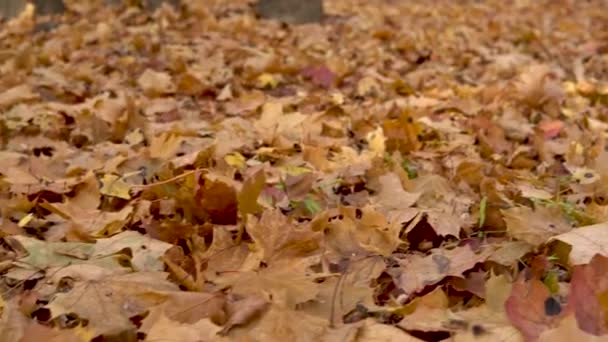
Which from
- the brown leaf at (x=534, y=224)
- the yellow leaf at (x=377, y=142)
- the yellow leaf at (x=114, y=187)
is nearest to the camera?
the brown leaf at (x=534, y=224)

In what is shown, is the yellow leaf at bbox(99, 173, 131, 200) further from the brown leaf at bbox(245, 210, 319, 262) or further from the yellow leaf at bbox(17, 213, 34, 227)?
the brown leaf at bbox(245, 210, 319, 262)

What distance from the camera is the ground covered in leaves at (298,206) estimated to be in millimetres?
1157

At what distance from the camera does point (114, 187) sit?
171 centimetres

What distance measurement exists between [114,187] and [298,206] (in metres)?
0.37

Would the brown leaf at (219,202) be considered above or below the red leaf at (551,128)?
above

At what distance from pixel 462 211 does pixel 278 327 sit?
60cm

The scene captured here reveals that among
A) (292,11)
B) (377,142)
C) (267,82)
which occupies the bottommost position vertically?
(292,11)

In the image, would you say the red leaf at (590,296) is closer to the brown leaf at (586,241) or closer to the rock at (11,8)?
the brown leaf at (586,241)

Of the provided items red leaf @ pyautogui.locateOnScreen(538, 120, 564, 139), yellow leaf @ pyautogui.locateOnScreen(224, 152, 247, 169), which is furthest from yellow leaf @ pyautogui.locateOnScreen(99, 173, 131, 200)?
red leaf @ pyautogui.locateOnScreen(538, 120, 564, 139)

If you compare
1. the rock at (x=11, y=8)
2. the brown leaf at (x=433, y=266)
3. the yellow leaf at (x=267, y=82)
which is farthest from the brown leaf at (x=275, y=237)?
the rock at (x=11, y=8)

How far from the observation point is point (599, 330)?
41.3 inches

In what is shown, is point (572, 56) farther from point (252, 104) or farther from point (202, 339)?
point (202, 339)

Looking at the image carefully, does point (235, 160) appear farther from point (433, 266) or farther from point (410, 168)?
point (433, 266)

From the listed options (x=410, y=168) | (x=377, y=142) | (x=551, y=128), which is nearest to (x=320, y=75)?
(x=551, y=128)
